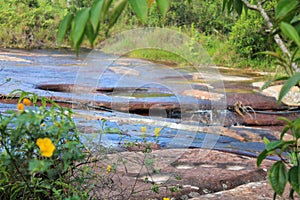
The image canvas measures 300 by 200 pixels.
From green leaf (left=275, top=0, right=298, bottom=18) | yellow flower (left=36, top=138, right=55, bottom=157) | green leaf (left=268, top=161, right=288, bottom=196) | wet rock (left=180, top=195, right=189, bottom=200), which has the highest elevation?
green leaf (left=275, top=0, right=298, bottom=18)

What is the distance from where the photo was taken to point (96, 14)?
67 cm

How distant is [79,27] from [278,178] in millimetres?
446

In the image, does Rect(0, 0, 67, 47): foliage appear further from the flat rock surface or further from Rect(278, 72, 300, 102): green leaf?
Rect(278, 72, 300, 102): green leaf

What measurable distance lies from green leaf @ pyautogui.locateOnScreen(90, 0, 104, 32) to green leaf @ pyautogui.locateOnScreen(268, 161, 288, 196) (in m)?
0.42

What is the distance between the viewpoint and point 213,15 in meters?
13.3

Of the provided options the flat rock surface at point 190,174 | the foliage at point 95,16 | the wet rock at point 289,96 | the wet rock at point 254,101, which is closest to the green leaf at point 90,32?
the foliage at point 95,16

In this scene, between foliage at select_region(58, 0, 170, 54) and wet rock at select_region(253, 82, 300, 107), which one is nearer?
foliage at select_region(58, 0, 170, 54)

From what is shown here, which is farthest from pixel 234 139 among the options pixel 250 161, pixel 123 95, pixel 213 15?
pixel 213 15

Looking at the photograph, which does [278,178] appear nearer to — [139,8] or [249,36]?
[139,8]

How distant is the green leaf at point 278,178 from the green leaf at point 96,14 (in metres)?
0.42

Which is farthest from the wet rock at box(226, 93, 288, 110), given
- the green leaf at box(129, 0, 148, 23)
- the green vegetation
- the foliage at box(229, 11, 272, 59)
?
the green leaf at box(129, 0, 148, 23)

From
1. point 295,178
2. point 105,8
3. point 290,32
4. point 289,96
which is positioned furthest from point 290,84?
point 289,96

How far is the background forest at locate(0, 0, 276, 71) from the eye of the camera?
10234mm

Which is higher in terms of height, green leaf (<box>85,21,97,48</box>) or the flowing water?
green leaf (<box>85,21,97,48</box>)
